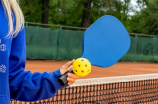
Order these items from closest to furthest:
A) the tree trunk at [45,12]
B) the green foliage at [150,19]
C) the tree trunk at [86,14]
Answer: the tree trunk at [45,12]
the tree trunk at [86,14]
the green foliage at [150,19]

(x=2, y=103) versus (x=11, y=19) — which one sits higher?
(x=11, y=19)

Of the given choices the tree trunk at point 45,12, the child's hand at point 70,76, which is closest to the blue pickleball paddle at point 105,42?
the child's hand at point 70,76

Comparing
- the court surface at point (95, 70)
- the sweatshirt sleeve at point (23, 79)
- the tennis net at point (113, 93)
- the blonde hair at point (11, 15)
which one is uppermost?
the blonde hair at point (11, 15)

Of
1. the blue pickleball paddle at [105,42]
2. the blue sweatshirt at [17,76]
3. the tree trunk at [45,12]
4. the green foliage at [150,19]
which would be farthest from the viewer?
the green foliage at [150,19]

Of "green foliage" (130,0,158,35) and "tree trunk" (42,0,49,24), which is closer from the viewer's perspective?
"tree trunk" (42,0,49,24)

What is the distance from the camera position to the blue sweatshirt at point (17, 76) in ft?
3.16

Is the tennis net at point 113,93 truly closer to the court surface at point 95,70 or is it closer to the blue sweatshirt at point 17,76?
the blue sweatshirt at point 17,76

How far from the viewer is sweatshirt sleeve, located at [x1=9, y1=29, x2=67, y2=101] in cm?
106

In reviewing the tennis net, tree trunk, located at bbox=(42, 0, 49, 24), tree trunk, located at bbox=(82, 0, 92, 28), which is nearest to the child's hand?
the tennis net

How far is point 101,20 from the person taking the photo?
4.41 feet

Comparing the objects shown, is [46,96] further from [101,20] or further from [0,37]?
[101,20]

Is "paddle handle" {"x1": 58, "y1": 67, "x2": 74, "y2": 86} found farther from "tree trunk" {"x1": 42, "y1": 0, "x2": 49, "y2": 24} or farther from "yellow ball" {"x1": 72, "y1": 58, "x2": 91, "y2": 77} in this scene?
"tree trunk" {"x1": 42, "y1": 0, "x2": 49, "y2": 24}

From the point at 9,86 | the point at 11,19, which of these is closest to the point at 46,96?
the point at 9,86

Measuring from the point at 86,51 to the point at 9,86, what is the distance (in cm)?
39
